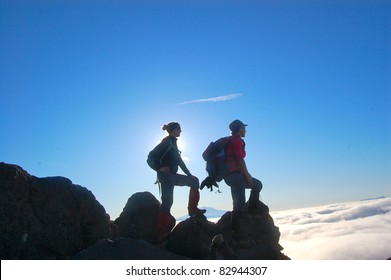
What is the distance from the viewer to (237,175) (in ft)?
31.7

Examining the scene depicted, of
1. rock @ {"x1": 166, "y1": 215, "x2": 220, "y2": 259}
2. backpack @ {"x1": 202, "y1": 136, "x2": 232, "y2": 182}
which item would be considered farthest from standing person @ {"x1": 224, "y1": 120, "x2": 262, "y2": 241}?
rock @ {"x1": 166, "y1": 215, "x2": 220, "y2": 259}

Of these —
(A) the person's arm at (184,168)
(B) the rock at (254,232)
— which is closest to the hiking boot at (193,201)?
(A) the person's arm at (184,168)

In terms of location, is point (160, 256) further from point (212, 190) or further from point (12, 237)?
point (12, 237)

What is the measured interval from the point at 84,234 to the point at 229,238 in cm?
477

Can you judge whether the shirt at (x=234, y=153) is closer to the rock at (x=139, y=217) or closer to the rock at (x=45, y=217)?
the rock at (x=139, y=217)

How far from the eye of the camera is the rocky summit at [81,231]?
759 centimetres

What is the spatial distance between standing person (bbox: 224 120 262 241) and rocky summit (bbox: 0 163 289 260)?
32 centimetres

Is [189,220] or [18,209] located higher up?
[18,209]

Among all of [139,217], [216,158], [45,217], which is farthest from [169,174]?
[45,217]

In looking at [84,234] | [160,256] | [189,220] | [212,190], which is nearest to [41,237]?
[84,234]

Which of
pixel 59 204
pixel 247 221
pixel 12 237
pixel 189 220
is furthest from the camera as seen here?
pixel 247 221

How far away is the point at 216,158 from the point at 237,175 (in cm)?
100

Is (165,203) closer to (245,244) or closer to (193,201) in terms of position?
(193,201)
